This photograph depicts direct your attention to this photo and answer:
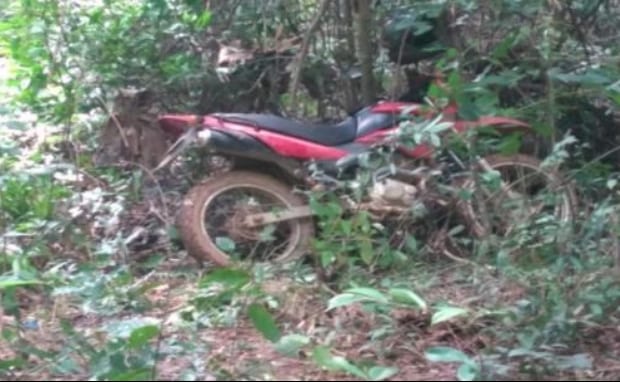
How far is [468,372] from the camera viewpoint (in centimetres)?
391

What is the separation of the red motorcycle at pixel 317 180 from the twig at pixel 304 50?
71 centimetres

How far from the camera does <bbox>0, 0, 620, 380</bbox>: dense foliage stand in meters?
4.62

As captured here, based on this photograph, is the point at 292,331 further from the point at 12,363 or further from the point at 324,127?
the point at 324,127

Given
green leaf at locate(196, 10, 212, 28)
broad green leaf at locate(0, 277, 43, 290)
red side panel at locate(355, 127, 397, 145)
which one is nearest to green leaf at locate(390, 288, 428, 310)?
broad green leaf at locate(0, 277, 43, 290)

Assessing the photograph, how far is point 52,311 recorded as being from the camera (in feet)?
17.8

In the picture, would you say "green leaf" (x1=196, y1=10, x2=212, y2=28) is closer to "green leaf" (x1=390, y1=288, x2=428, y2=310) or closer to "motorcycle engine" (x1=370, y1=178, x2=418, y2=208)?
"motorcycle engine" (x1=370, y1=178, x2=418, y2=208)

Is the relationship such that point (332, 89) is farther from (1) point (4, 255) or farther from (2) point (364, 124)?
(1) point (4, 255)

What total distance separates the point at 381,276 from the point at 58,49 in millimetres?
2860

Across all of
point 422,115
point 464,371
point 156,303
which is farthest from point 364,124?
point 464,371

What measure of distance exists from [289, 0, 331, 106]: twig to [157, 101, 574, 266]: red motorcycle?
0.71 meters

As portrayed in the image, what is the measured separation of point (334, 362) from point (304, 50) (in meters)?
3.62

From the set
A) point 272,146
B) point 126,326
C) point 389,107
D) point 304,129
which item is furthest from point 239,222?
point 126,326

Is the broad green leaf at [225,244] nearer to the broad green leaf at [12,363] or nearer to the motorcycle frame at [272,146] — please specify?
the motorcycle frame at [272,146]

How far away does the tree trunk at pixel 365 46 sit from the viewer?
25.0ft
